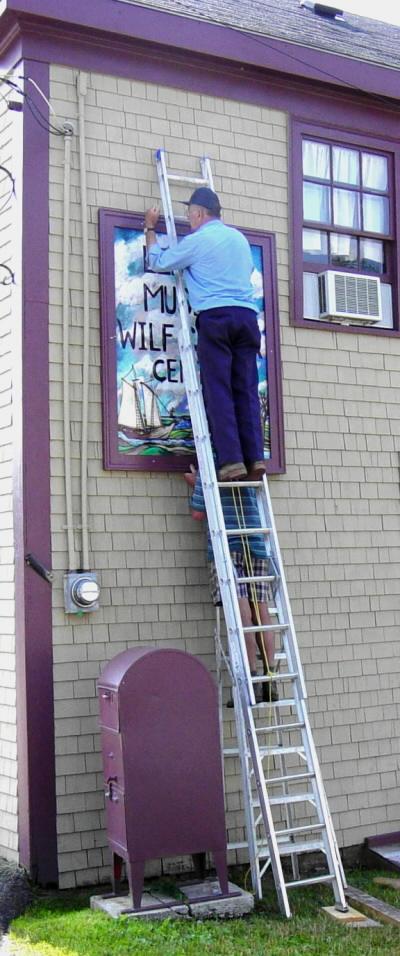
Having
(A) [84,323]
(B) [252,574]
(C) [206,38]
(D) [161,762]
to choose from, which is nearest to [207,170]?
(C) [206,38]

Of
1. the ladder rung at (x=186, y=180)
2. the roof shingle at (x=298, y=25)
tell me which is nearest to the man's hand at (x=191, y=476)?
the ladder rung at (x=186, y=180)

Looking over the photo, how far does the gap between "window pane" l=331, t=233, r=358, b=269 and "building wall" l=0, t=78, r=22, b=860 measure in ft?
8.60

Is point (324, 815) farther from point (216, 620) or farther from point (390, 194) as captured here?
point (390, 194)

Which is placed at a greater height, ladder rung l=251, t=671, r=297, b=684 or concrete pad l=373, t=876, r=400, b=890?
ladder rung l=251, t=671, r=297, b=684

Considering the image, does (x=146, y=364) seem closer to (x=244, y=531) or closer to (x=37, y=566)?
(x=244, y=531)

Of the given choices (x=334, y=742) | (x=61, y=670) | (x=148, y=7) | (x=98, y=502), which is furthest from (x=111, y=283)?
(x=334, y=742)

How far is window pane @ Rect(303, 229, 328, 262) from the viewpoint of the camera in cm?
867

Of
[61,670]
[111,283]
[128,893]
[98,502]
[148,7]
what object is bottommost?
[128,893]

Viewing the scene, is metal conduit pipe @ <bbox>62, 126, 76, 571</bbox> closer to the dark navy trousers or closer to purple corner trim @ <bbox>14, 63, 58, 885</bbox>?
purple corner trim @ <bbox>14, 63, 58, 885</bbox>

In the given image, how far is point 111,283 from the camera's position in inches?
298

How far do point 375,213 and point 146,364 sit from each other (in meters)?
2.61

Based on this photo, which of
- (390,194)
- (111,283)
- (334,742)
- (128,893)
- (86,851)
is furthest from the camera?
(390,194)

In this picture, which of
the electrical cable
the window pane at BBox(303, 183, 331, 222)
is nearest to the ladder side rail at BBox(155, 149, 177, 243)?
the electrical cable

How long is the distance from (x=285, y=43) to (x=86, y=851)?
5839mm
